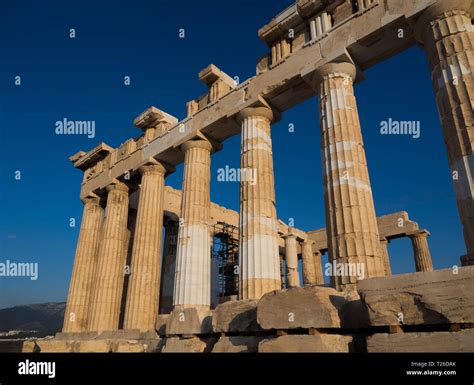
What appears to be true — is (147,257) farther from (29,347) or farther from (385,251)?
(385,251)

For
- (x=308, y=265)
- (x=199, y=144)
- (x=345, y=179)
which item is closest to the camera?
(x=345, y=179)

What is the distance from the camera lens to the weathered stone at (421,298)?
4199 mm

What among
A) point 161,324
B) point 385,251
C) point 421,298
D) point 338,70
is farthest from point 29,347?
point 385,251

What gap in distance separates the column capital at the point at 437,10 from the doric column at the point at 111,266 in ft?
56.1

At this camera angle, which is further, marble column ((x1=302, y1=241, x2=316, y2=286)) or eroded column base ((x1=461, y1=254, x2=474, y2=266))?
marble column ((x1=302, y1=241, x2=316, y2=286))

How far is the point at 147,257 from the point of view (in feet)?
54.1

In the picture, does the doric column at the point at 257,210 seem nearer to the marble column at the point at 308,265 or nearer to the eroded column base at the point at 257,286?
the eroded column base at the point at 257,286

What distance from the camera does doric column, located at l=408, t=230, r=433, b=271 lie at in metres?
24.5

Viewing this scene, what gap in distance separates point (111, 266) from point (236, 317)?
13.4 metres

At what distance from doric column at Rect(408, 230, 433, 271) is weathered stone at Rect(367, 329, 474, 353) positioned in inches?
904

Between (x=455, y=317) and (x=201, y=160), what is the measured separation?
1283 centimetres

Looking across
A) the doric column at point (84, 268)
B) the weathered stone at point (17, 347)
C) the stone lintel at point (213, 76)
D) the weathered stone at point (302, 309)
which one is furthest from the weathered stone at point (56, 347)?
the stone lintel at point (213, 76)

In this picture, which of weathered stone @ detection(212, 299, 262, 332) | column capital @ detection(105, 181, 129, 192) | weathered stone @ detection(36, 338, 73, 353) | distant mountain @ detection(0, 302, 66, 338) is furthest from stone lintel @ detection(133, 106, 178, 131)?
distant mountain @ detection(0, 302, 66, 338)

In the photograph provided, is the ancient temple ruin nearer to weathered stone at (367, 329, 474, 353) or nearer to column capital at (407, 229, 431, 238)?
weathered stone at (367, 329, 474, 353)
